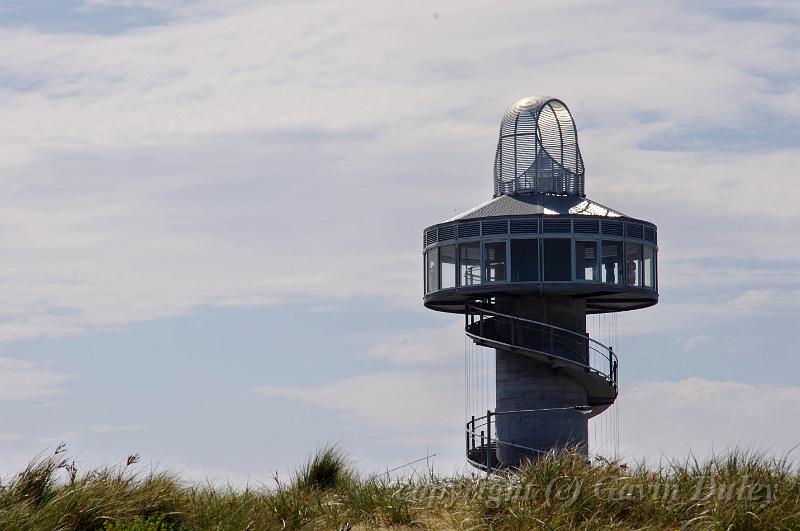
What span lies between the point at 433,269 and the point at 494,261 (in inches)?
105

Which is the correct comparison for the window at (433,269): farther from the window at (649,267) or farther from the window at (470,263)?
the window at (649,267)

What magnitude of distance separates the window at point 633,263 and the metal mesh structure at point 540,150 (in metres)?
3.14

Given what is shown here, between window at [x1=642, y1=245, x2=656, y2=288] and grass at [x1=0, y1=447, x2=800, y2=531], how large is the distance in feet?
87.9

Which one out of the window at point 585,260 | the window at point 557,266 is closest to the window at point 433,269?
the window at point 557,266

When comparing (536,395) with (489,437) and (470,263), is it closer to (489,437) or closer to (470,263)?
(489,437)

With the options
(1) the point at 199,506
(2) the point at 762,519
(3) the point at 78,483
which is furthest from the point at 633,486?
(3) the point at 78,483

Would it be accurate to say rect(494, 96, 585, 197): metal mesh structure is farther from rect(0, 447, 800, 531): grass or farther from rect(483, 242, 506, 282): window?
rect(0, 447, 800, 531): grass

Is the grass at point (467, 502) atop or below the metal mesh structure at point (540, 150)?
below

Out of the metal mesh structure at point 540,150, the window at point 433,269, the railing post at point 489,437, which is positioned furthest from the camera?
the metal mesh structure at point 540,150

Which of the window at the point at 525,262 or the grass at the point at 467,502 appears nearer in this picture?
the grass at the point at 467,502

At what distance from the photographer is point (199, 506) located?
19.1 m

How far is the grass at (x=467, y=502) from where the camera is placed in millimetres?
17516

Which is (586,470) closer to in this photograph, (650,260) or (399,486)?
(399,486)

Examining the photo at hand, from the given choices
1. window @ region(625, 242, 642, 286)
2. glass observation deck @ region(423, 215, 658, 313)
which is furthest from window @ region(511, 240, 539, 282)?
window @ region(625, 242, 642, 286)
